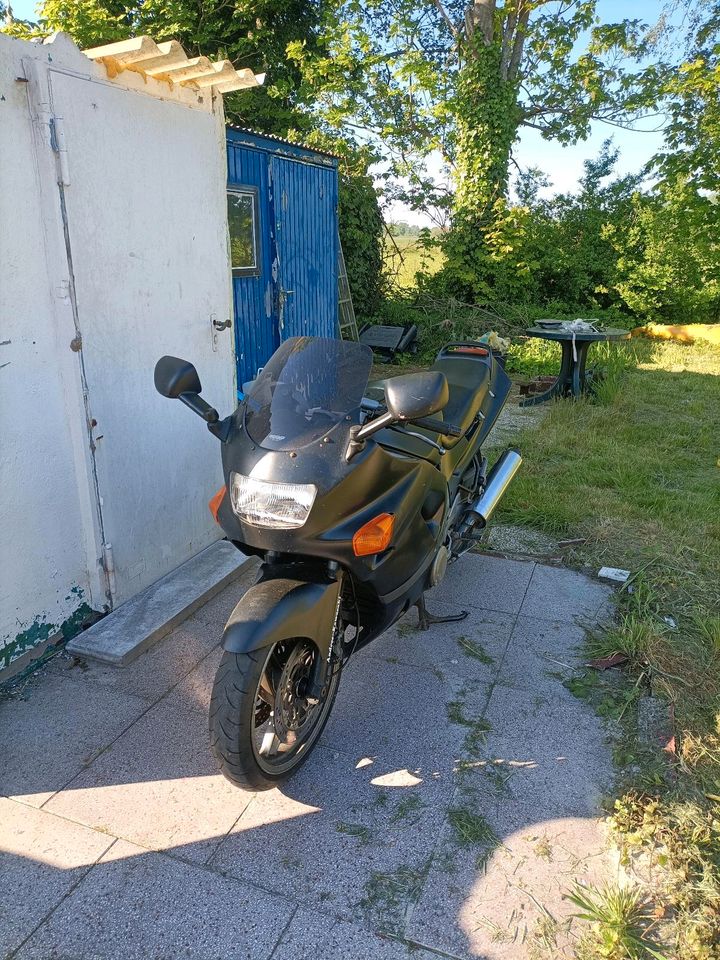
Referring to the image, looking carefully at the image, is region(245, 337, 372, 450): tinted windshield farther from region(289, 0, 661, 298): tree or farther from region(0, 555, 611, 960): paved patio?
region(289, 0, 661, 298): tree

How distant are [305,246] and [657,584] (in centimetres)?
552

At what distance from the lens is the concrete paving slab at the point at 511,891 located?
1.90m

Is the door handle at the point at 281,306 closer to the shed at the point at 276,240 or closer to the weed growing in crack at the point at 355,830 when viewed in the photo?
the shed at the point at 276,240

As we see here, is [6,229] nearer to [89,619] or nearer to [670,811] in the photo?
[89,619]

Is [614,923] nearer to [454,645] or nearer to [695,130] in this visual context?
[454,645]

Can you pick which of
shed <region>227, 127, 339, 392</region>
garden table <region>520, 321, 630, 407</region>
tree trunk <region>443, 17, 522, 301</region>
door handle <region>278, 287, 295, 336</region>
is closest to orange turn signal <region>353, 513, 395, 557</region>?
shed <region>227, 127, 339, 392</region>

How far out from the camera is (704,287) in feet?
45.5

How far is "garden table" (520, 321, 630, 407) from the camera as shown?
302 inches

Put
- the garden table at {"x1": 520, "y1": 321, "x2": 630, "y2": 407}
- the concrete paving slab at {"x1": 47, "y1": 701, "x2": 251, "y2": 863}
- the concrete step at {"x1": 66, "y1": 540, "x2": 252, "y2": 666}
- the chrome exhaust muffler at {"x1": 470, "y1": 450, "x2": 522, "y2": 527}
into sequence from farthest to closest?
the garden table at {"x1": 520, "y1": 321, "x2": 630, "y2": 407} → the chrome exhaust muffler at {"x1": 470, "y1": 450, "x2": 522, "y2": 527} → the concrete step at {"x1": 66, "y1": 540, "x2": 252, "y2": 666} → the concrete paving slab at {"x1": 47, "y1": 701, "x2": 251, "y2": 863}

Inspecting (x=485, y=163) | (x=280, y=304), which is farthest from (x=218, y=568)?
(x=485, y=163)

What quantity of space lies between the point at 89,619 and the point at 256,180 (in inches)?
190

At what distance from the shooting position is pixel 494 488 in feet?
12.5

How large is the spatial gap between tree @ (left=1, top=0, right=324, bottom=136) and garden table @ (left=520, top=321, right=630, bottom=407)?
881 cm

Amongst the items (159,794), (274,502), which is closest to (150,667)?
(159,794)
